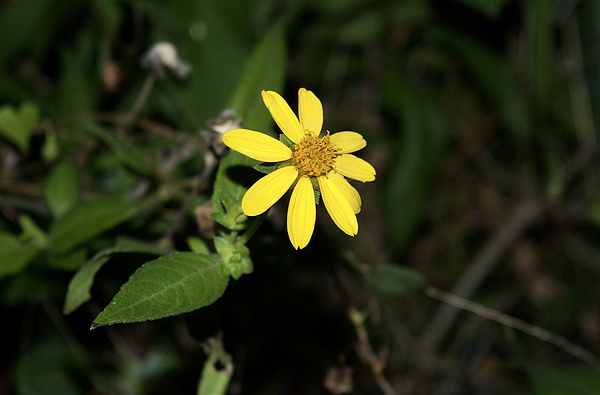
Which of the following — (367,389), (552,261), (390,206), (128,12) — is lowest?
(367,389)

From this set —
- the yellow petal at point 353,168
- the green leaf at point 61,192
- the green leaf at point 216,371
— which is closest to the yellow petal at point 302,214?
the yellow petal at point 353,168

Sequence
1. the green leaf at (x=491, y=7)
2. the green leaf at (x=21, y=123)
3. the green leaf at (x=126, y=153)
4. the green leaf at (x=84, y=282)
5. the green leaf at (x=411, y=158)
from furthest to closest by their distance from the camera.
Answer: the green leaf at (x=411, y=158) → the green leaf at (x=491, y=7) → the green leaf at (x=21, y=123) → the green leaf at (x=126, y=153) → the green leaf at (x=84, y=282)

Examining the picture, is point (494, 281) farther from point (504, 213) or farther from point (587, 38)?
point (587, 38)

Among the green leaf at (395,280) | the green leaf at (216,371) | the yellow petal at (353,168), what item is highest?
the yellow petal at (353,168)

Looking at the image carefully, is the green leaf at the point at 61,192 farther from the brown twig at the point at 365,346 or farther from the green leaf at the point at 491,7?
the green leaf at the point at 491,7

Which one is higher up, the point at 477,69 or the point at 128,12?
the point at 477,69

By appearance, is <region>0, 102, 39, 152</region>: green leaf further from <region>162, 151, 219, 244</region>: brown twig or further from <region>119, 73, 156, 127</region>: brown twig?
<region>162, 151, 219, 244</region>: brown twig

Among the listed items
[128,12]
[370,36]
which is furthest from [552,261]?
[128,12]

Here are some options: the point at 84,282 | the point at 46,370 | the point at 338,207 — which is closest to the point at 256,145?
the point at 338,207
